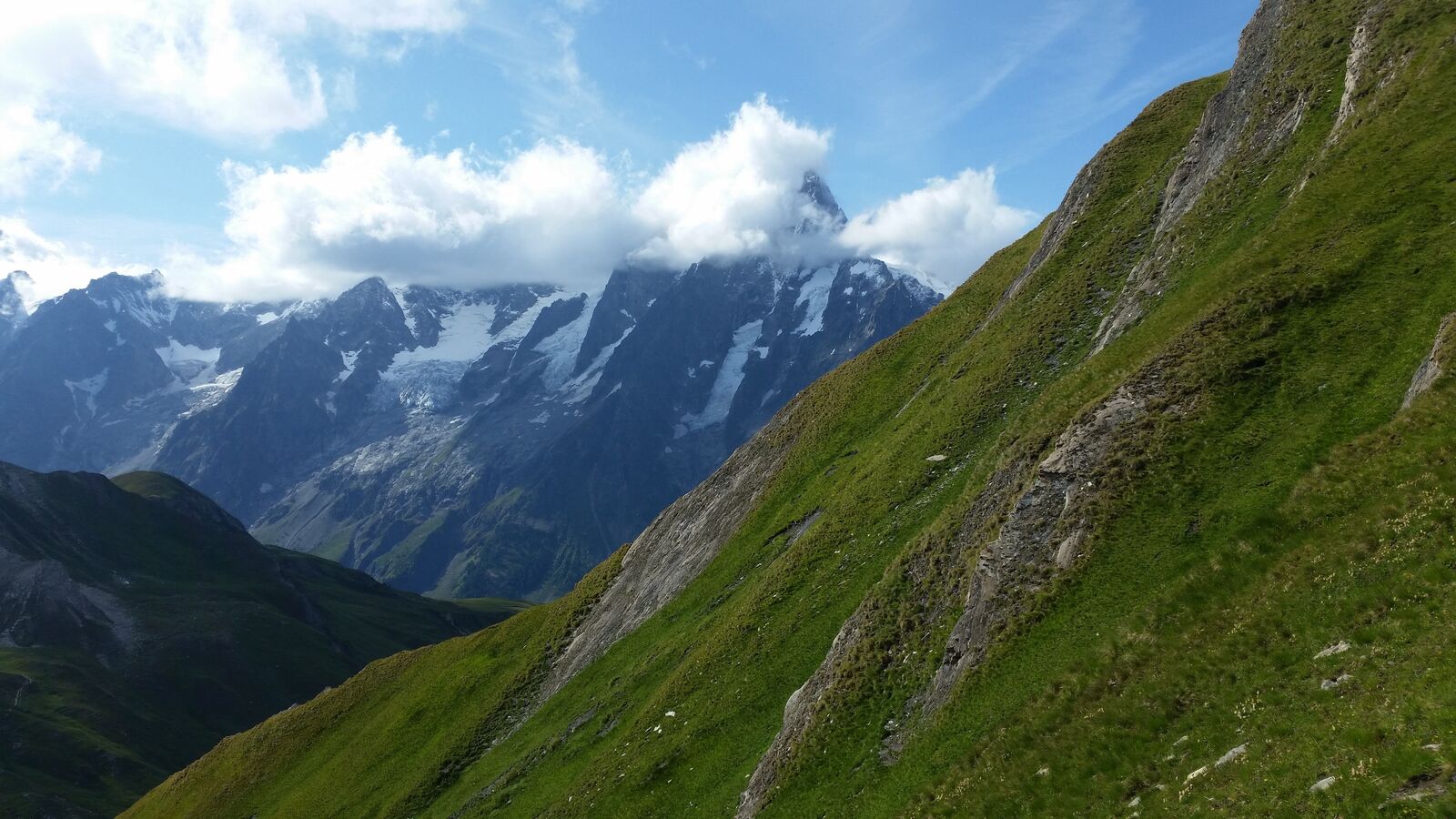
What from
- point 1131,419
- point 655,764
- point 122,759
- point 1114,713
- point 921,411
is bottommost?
point 1114,713

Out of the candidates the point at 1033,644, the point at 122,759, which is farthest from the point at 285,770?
the point at 122,759

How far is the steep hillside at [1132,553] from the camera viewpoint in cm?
1833

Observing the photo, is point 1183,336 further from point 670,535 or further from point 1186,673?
point 670,535

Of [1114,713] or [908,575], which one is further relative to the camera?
[908,575]

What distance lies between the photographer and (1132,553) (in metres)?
25.4

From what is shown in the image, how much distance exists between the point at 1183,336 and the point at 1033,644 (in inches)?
542

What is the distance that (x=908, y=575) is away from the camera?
33.3m

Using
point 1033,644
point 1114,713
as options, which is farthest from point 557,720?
point 1114,713

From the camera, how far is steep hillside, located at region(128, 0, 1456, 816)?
1833cm

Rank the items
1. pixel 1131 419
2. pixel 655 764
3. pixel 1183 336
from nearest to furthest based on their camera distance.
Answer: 1. pixel 1131 419
2. pixel 1183 336
3. pixel 655 764

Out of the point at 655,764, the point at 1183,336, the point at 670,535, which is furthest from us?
the point at 670,535

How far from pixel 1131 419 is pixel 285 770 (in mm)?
77824

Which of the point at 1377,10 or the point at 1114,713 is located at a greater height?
the point at 1377,10

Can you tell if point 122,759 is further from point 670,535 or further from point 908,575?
point 908,575
